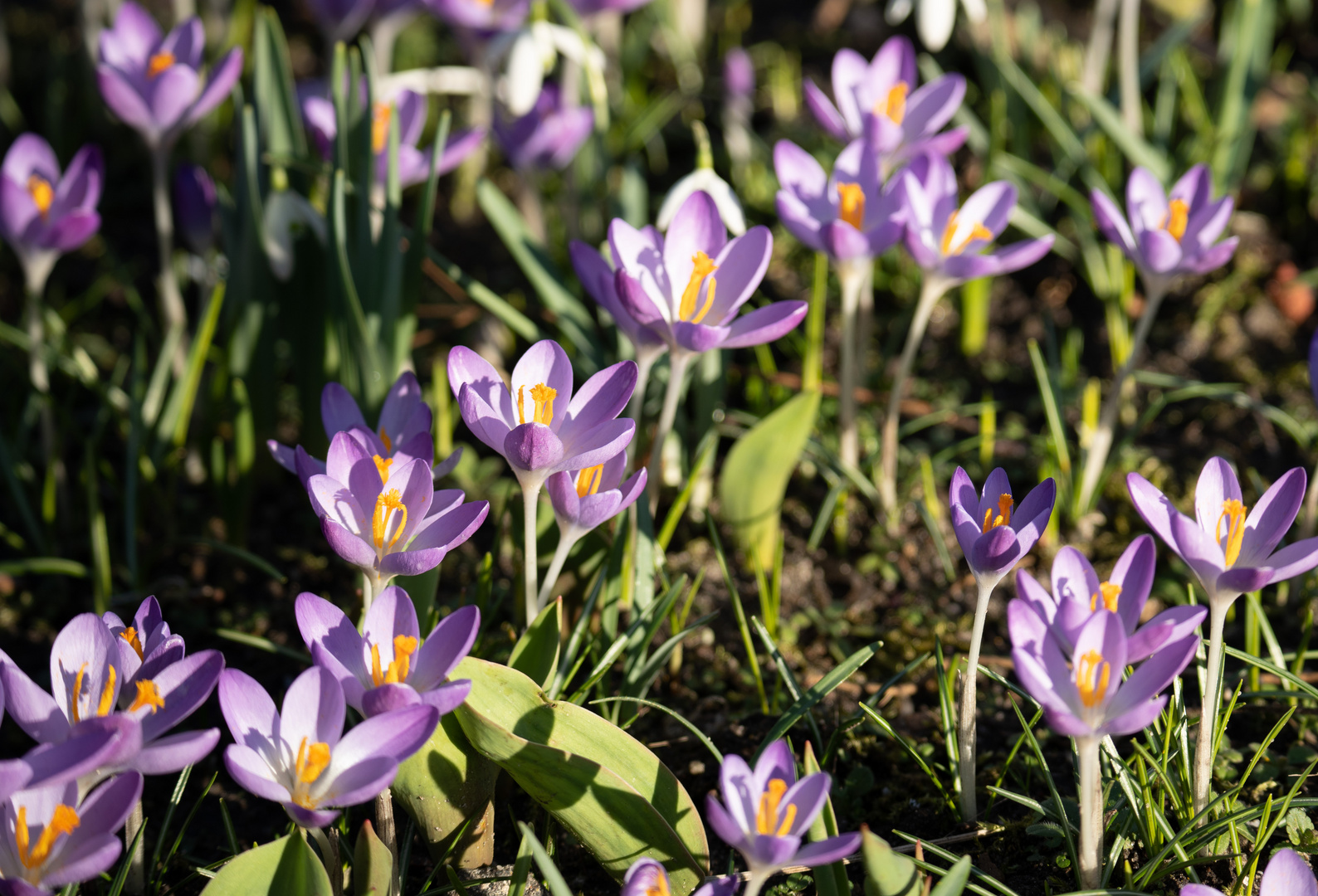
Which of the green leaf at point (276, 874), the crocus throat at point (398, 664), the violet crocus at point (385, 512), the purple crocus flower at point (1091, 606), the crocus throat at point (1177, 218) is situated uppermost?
the crocus throat at point (1177, 218)

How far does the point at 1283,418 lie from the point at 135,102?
6.92 ft

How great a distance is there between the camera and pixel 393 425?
1.43m

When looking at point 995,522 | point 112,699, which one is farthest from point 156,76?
point 995,522

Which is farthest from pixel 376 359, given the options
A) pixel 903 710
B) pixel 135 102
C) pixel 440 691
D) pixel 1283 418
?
pixel 1283 418

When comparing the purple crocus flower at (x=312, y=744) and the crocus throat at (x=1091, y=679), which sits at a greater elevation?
the crocus throat at (x=1091, y=679)

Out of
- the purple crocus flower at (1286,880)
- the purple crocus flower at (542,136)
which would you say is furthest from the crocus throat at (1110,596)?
the purple crocus flower at (542,136)

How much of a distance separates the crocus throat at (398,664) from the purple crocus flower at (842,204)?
0.88 metres

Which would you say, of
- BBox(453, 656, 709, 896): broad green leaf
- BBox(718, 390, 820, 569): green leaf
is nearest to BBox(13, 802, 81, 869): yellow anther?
BBox(453, 656, 709, 896): broad green leaf

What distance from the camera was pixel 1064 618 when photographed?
110 cm

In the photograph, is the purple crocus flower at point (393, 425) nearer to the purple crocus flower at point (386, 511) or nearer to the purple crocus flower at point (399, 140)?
the purple crocus flower at point (386, 511)

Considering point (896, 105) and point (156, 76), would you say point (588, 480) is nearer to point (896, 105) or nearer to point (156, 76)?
point (896, 105)

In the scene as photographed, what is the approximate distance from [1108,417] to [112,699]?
1.55 metres

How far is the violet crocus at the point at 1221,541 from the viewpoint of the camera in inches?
45.5

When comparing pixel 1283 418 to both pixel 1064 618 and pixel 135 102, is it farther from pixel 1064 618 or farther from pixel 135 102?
pixel 135 102
